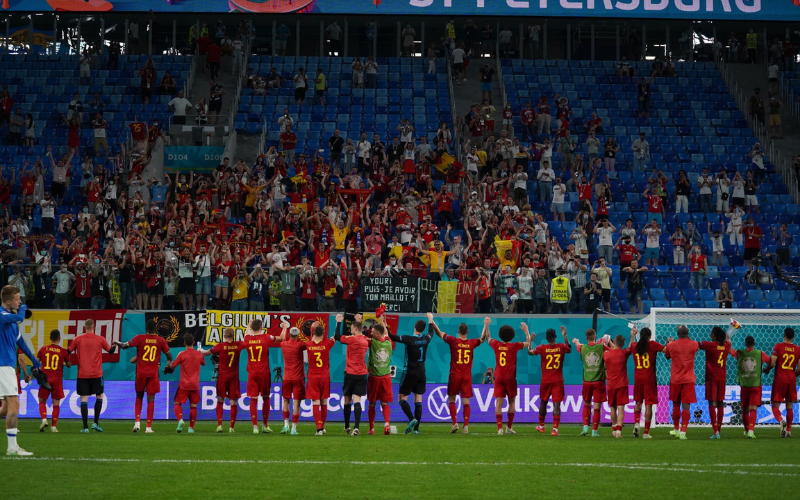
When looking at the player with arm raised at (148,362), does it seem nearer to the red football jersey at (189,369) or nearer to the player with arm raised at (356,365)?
the red football jersey at (189,369)

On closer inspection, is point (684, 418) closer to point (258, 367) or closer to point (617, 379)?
point (617, 379)

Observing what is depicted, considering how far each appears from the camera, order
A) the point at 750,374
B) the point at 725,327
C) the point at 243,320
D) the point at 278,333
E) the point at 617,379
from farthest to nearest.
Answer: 1. the point at 725,327
2. the point at 243,320
3. the point at 278,333
4. the point at 750,374
5. the point at 617,379

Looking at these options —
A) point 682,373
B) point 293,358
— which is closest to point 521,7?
point 682,373

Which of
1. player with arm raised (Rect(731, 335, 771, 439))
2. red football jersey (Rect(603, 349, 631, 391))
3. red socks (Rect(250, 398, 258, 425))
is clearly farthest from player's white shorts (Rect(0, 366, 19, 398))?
player with arm raised (Rect(731, 335, 771, 439))

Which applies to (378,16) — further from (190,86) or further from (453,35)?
(190,86)

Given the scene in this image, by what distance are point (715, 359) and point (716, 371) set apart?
22 centimetres

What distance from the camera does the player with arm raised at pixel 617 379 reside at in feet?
55.2

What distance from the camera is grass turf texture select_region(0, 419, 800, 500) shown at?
9477mm

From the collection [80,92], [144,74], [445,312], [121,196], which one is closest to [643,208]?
[445,312]

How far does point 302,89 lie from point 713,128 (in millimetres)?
14897

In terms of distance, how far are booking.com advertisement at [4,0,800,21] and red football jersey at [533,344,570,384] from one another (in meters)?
22.9

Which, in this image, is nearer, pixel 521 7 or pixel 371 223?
pixel 371 223

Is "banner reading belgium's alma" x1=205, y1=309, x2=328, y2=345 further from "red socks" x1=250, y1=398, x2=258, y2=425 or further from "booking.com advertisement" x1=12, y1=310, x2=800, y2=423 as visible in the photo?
"red socks" x1=250, y1=398, x2=258, y2=425

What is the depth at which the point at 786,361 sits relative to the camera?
57.3 feet
